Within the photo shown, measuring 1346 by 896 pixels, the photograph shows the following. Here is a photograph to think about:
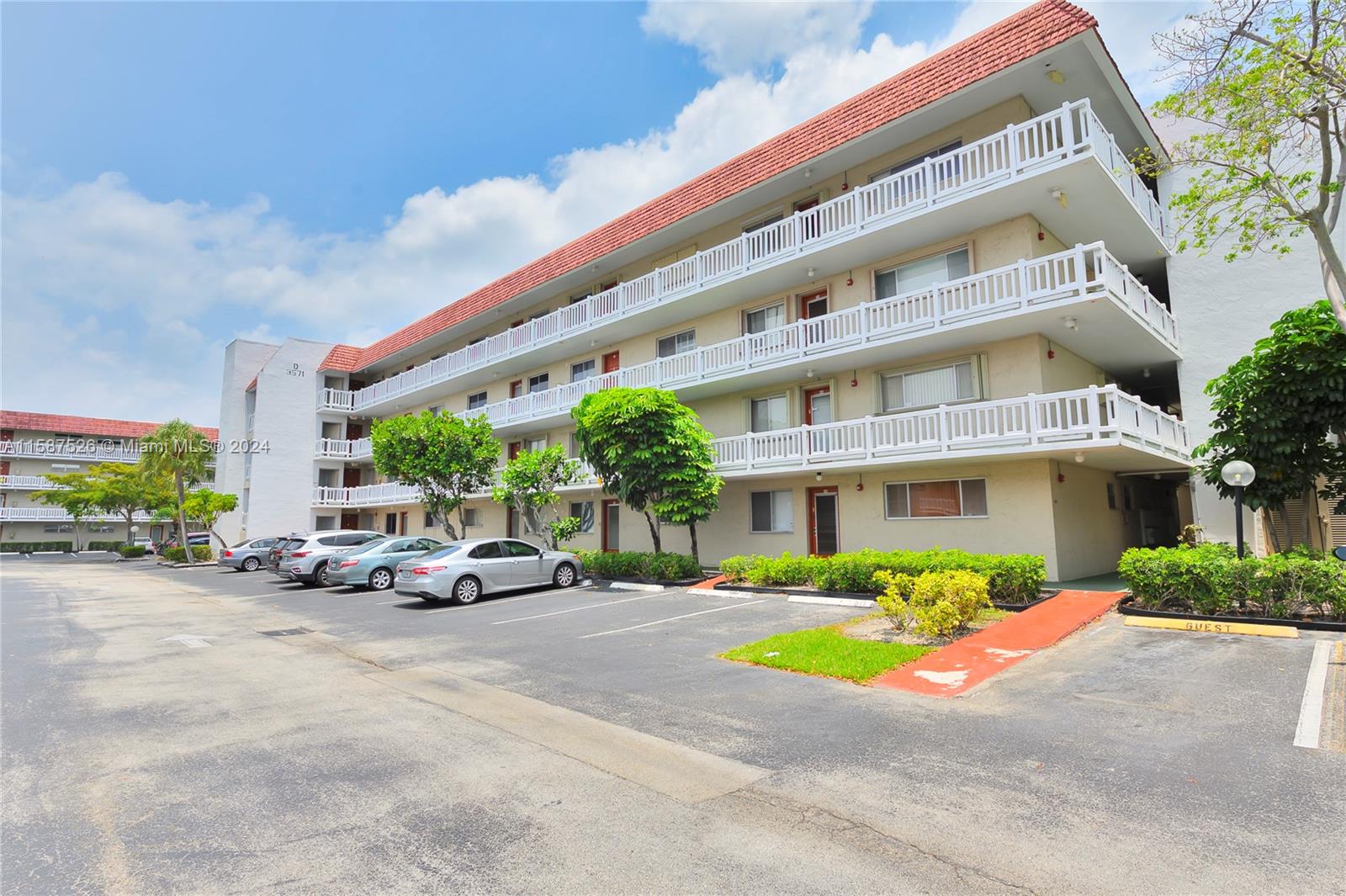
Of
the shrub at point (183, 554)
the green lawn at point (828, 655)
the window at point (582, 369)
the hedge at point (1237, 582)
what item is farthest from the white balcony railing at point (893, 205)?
the shrub at point (183, 554)

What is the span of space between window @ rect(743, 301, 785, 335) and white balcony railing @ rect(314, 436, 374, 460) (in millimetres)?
24785

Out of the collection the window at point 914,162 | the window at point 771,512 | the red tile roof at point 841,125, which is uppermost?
the red tile roof at point 841,125

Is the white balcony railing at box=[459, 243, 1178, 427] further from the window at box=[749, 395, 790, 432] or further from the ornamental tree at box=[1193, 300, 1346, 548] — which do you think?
the ornamental tree at box=[1193, 300, 1346, 548]

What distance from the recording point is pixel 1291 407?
11.7m

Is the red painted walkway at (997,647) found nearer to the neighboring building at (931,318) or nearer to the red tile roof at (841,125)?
the neighboring building at (931,318)

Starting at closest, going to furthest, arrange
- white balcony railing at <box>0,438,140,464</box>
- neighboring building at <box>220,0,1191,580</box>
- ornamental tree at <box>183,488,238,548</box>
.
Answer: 1. neighboring building at <box>220,0,1191,580</box>
2. ornamental tree at <box>183,488,238,548</box>
3. white balcony railing at <box>0,438,140,464</box>

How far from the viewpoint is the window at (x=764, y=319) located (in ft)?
63.6

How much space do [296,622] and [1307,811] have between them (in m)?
15.4

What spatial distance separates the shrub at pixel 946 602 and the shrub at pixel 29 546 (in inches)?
2626

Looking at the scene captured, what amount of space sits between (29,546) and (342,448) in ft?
115

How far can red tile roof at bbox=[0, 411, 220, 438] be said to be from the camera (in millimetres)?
51562

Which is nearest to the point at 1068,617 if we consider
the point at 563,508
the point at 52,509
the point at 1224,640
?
the point at 1224,640

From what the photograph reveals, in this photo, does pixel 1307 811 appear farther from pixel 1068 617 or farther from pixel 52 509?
pixel 52 509

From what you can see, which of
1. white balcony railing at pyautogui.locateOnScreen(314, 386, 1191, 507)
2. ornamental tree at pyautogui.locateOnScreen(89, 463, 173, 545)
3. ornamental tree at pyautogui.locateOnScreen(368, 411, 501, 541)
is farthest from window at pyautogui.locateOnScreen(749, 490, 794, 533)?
ornamental tree at pyautogui.locateOnScreen(89, 463, 173, 545)
